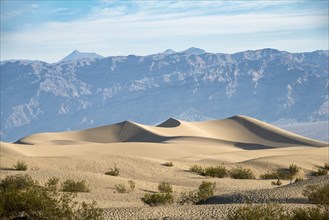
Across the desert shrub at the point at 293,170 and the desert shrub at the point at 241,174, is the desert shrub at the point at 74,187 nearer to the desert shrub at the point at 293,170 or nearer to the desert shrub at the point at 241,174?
the desert shrub at the point at 241,174

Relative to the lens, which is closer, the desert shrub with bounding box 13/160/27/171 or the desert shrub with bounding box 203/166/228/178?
the desert shrub with bounding box 13/160/27/171

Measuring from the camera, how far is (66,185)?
24203 millimetres

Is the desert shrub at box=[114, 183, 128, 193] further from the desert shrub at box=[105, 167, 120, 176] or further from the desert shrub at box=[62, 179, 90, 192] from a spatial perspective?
the desert shrub at box=[105, 167, 120, 176]

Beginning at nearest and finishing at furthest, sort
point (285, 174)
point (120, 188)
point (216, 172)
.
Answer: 1. point (120, 188)
2. point (216, 172)
3. point (285, 174)

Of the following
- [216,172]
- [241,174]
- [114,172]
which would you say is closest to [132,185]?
[114,172]

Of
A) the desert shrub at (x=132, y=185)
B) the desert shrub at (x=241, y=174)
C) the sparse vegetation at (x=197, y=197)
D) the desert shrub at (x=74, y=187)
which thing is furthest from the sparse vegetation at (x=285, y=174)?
the desert shrub at (x=74, y=187)

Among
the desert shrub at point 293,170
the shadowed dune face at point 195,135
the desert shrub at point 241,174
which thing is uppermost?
the desert shrub at point 241,174

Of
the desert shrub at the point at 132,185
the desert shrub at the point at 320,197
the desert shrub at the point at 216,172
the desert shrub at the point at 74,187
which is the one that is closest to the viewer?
the desert shrub at the point at 320,197

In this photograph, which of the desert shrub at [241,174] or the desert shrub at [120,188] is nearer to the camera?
the desert shrub at [120,188]

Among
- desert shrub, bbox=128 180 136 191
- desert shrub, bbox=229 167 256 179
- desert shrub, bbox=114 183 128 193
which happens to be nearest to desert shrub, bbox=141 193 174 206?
desert shrub, bbox=114 183 128 193

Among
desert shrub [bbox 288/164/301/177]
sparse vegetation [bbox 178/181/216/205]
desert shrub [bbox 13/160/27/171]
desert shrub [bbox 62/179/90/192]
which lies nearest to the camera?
sparse vegetation [bbox 178/181/216/205]

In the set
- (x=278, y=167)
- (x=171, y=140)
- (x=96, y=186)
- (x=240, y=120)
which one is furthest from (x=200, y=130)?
(x=96, y=186)

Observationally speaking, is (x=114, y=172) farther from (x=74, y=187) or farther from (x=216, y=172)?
(x=74, y=187)

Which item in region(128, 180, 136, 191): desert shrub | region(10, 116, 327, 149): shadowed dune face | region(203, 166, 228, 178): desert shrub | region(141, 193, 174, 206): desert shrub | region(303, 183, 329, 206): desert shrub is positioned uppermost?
region(303, 183, 329, 206): desert shrub
